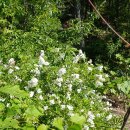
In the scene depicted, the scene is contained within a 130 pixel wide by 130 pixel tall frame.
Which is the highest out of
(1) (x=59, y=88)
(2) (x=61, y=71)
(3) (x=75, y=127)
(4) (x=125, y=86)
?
(2) (x=61, y=71)

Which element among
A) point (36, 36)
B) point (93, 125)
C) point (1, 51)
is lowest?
point (93, 125)

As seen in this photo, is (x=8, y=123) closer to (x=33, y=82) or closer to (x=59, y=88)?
(x=33, y=82)

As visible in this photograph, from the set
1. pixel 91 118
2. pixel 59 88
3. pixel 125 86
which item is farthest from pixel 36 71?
pixel 125 86

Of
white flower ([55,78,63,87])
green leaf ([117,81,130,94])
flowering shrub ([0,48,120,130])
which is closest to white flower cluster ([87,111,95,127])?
flowering shrub ([0,48,120,130])

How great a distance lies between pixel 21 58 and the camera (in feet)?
21.8

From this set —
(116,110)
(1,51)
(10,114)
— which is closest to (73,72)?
(1,51)

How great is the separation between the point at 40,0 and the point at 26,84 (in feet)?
9.58

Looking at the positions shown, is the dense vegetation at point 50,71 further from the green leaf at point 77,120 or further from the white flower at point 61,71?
the green leaf at point 77,120

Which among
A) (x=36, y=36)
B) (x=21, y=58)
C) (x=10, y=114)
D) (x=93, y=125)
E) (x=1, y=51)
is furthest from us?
(x=36, y=36)

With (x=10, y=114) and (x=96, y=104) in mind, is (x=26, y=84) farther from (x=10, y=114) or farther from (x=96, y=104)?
(x=10, y=114)

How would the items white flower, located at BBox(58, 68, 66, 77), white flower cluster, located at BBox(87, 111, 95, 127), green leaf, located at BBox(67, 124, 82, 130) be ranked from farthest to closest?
white flower, located at BBox(58, 68, 66, 77)
white flower cluster, located at BBox(87, 111, 95, 127)
green leaf, located at BBox(67, 124, 82, 130)

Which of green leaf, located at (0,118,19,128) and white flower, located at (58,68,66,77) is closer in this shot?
green leaf, located at (0,118,19,128)

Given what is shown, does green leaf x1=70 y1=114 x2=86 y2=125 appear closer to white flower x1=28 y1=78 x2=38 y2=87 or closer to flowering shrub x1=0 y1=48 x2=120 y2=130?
flowering shrub x1=0 y1=48 x2=120 y2=130

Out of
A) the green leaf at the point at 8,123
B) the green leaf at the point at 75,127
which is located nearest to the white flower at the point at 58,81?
the green leaf at the point at 8,123
